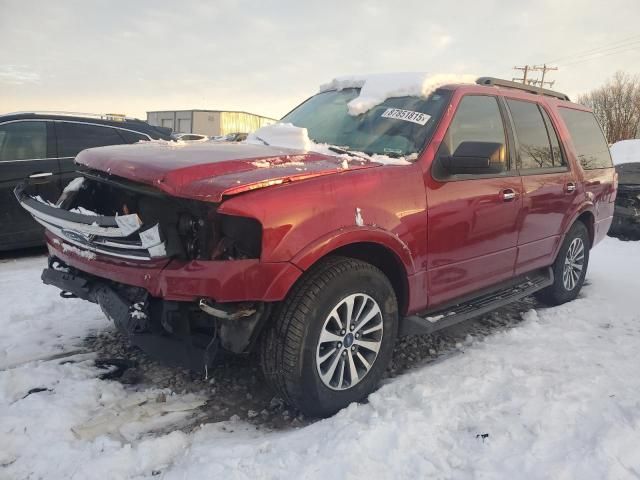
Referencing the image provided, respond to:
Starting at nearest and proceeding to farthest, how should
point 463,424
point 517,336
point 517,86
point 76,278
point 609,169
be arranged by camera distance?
point 463,424
point 76,278
point 517,336
point 517,86
point 609,169

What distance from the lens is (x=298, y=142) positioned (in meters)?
3.41

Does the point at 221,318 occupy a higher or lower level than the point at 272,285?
lower

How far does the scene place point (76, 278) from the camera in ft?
9.72

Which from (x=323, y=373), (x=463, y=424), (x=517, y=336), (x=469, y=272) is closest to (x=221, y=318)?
(x=323, y=373)

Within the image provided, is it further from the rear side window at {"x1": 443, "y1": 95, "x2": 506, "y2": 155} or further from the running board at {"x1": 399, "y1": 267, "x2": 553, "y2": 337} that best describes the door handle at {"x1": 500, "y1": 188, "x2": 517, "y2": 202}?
the running board at {"x1": 399, "y1": 267, "x2": 553, "y2": 337}

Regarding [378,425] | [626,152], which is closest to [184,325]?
[378,425]

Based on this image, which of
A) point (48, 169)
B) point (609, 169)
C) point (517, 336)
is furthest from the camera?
point (48, 169)

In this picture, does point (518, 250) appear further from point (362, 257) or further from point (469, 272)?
point (362, 257)

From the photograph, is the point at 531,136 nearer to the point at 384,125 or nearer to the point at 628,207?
the point at 384,125

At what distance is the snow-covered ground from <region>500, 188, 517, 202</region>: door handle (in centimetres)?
106

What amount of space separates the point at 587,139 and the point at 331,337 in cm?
385

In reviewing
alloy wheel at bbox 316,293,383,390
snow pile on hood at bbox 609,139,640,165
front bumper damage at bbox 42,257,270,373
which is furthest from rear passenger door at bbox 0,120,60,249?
snow pile on hood at bbox 609,139,640,165

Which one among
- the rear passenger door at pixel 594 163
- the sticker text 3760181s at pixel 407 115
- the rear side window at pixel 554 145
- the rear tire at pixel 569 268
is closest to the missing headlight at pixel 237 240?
the sticker text 3760181s at pixel 407 115

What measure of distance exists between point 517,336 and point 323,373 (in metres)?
1.90
